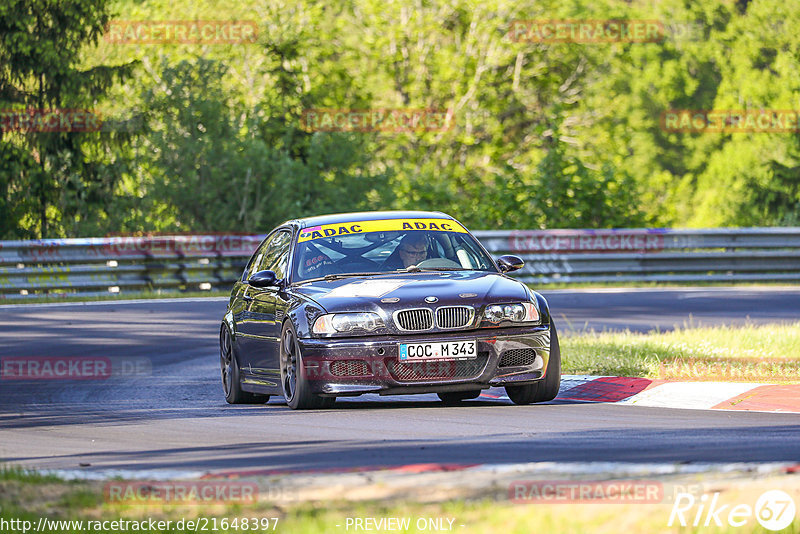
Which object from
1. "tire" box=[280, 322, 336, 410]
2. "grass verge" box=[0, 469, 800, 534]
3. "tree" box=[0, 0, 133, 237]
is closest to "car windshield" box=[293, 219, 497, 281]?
"tire" box=[280, 322, 336, 410]

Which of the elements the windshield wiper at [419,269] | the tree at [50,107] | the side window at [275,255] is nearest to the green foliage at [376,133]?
the tree at [50,107]

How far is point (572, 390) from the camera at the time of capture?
11570 millimetres

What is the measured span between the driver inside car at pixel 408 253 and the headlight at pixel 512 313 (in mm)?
1216

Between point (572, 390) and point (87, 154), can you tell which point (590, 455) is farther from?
point (87, 154)

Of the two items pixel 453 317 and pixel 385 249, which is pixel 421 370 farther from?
pixel 385 249

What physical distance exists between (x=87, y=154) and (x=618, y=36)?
2201 cm

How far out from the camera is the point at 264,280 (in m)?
11.3

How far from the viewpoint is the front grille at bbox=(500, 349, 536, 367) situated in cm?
1023

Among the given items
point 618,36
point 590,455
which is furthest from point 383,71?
point 590,455

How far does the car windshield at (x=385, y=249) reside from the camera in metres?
11.3

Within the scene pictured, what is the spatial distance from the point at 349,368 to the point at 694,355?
4.22 m

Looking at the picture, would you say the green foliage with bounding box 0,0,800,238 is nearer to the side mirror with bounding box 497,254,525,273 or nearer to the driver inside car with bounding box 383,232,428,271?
the driver inside car with bounding box 383,232,428,271

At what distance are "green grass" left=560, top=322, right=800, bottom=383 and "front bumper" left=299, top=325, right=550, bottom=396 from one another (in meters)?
2.07

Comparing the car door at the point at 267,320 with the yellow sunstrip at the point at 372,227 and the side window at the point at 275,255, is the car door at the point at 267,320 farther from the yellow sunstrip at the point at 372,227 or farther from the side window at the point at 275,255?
the yellow sunstrip at the point at 372,227
